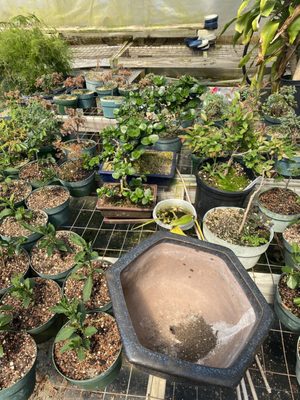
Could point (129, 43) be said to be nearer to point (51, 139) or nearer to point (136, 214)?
point (51, 139)

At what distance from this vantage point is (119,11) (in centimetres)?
407

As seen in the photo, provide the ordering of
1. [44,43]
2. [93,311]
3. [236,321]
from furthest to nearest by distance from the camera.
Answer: [44,43] → [93,311] → [236,321]

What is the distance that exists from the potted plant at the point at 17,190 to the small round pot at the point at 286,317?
5.53ft

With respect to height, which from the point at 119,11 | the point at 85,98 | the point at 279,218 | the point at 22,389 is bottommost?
the point at 22,389

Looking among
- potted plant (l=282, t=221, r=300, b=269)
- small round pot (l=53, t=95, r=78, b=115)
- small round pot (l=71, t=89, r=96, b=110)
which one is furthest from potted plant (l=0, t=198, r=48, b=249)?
small round pot (l=71, t=89, r=96, b=110)

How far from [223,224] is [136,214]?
1.80 ft

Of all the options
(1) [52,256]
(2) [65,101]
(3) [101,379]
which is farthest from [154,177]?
(2) [65,101]

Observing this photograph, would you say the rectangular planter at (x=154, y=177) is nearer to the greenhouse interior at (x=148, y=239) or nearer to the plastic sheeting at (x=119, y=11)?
the greenhouse interior at (x=148, y=239)

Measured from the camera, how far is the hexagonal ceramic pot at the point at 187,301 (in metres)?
0.83

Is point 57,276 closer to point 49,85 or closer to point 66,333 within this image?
point 66,333

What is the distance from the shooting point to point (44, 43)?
3.02 m

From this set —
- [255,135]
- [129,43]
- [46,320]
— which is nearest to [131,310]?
[46,320]

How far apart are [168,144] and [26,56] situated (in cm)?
198

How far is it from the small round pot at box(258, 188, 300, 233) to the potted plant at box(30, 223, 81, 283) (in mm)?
1131
